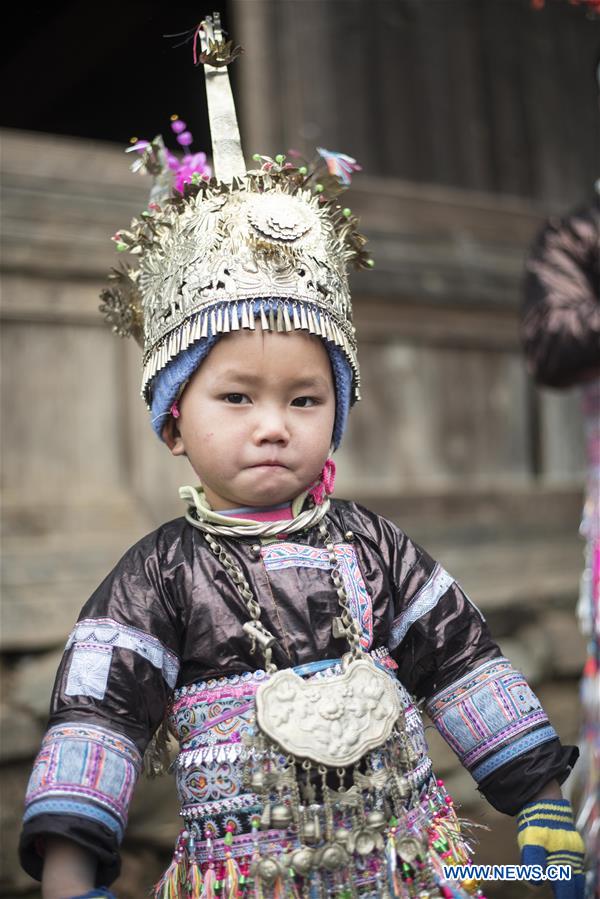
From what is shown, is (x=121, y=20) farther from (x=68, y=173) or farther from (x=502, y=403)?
(x=502, y=403)

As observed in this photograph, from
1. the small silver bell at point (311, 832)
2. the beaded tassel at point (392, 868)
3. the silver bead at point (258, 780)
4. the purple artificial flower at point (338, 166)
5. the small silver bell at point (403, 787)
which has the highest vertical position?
the purple artificial flower at point (338, 166)

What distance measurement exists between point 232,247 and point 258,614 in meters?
0.73

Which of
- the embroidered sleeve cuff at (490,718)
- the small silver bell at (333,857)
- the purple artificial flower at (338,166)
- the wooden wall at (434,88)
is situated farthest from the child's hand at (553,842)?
the wooden wall at (434,88)

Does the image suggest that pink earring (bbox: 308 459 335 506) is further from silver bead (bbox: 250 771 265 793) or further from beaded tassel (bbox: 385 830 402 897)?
beaded tassel (bbox: 385 830 402 897)

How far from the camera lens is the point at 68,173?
4.18 metres

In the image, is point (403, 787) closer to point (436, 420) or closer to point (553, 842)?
point (553, 842)

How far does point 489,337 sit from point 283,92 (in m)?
1.55

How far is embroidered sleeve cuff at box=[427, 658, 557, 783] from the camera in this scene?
213 cm

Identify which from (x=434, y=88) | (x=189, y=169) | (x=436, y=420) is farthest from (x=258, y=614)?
(x=434, y=88)

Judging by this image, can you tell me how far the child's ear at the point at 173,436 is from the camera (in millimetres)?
2248

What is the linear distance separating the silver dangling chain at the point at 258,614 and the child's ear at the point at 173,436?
0.65 feet

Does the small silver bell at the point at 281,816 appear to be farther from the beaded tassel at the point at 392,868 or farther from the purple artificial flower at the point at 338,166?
the purple artificial flower at the point at 338,166

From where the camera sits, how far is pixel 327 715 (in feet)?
6.34

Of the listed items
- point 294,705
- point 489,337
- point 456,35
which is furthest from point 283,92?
point 294,705
